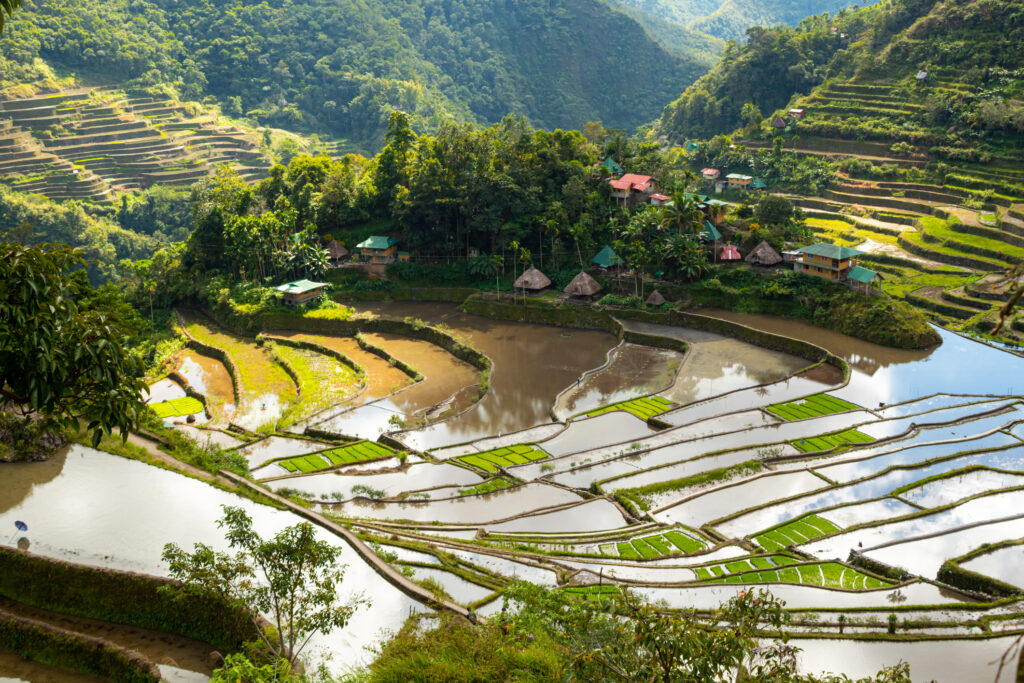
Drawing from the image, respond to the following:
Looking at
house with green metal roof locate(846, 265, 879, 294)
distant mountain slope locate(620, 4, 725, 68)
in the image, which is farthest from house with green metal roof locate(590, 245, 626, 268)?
distant mountain slope locate(620, 4, 725, 68)

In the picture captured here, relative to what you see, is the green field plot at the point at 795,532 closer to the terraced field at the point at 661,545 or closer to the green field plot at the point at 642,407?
the terraced field at the point at 661,545

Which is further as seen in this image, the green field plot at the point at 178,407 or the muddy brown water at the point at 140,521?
the green field plot at the point at 178,407

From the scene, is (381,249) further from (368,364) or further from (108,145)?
(108,145)

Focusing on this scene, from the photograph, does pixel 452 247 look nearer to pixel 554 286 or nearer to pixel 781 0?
pixel 554 286

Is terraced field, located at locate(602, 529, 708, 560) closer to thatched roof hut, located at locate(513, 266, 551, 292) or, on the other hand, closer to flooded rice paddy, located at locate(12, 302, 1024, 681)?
flooded rice paddy, located at locate(12, 302, 1024, 681)

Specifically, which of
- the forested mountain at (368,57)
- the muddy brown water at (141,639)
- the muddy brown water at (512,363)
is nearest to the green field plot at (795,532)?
the muddy brown water at (512,363)

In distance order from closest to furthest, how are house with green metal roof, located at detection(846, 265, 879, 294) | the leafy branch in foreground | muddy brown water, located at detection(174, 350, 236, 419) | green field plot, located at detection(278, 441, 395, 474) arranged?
the leafy branch in foreground < green field plot, located at detection(278, 441, 395, 474) < muddy brown water, located at detection(174, 350, 236, 419) < house with green metal roof, located at detection(846, 265, 879, 294)
